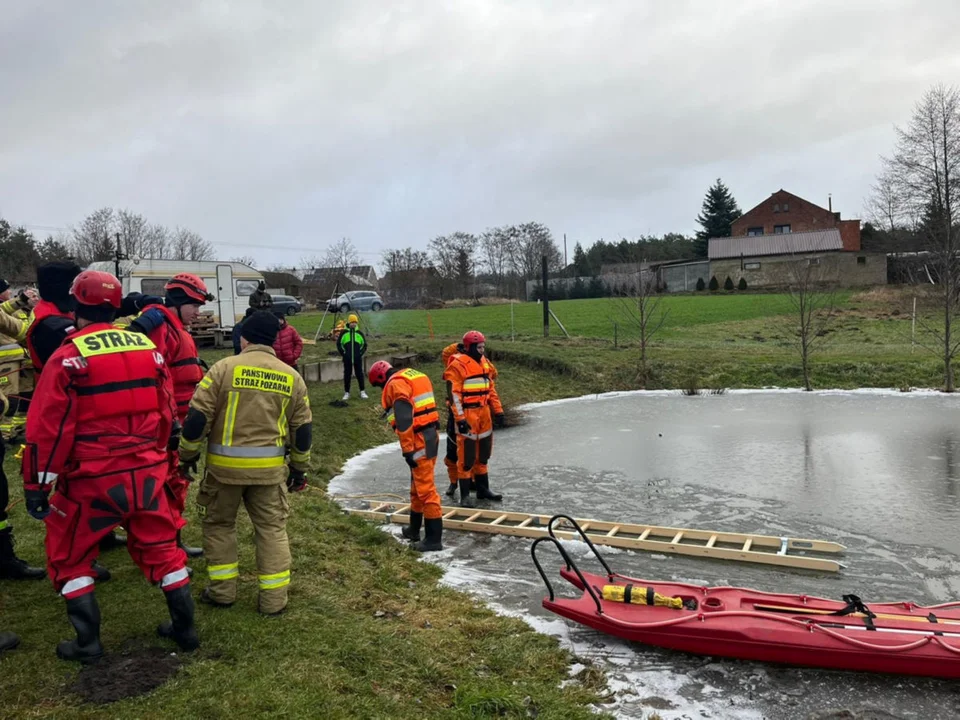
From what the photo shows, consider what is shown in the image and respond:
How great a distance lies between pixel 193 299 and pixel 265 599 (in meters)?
2.30

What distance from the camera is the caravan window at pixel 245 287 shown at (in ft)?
84.5

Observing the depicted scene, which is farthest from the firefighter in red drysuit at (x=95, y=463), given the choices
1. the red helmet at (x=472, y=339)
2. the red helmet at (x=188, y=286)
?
the red helmet at (x=472, y=339)

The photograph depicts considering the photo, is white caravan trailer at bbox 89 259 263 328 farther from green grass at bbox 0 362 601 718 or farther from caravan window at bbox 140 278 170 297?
green grass at bbox 0 362 601 718

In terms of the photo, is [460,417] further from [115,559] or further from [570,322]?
[570,322]

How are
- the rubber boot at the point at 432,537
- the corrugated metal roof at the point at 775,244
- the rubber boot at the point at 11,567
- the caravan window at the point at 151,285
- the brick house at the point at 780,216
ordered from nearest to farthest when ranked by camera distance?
the rubber boot at the point at 11,567
the rubber boot at the point at 432,537
the caravan window at the point at 151,285
the corrugated metal roof at the point at 775,244
the brick house at the point at 780,216

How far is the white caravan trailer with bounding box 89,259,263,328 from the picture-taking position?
23.0 meters

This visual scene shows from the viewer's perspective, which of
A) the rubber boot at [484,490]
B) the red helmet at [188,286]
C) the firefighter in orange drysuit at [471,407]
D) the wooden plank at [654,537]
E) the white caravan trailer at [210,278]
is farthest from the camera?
the white caravan trailer at [210,278]

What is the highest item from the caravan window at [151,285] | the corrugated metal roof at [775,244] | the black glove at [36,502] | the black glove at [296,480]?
the corrugated metal roof at [775,244]

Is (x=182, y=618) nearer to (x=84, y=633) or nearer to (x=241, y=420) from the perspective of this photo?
(x=84, y=633)

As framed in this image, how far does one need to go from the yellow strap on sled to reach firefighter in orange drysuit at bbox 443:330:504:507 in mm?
3331

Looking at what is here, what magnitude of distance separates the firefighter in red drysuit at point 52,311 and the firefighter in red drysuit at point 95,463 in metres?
1.44

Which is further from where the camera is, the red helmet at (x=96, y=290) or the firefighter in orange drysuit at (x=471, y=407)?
the firefighter in orange drysuit at (x=471, y=407)

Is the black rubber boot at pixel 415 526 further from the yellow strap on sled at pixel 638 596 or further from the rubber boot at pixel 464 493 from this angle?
the yellow strap on sled at pixel 638 596

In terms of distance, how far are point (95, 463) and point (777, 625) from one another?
388 cm
